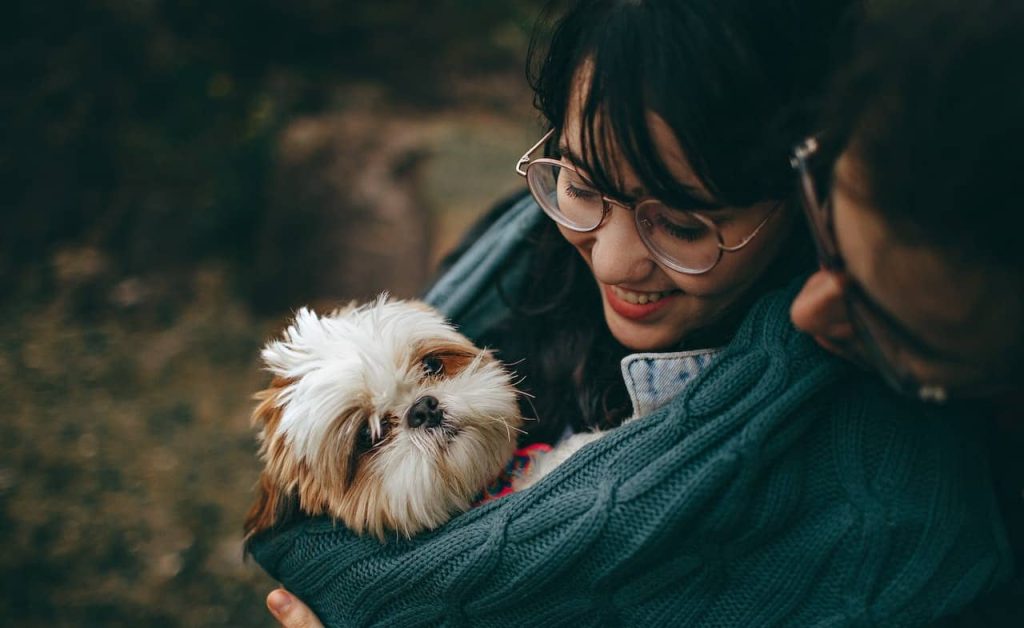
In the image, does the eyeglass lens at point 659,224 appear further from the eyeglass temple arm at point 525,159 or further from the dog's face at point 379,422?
the dog's face at point 379,422

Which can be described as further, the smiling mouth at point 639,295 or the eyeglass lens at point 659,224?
the smiling mouth at point 639,295

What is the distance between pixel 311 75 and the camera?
5.63 metres

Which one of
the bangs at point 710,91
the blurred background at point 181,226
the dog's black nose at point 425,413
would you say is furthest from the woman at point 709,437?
the blurred background at point 181,226

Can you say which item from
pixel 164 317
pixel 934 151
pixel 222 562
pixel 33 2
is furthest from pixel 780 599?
pixel 33 2

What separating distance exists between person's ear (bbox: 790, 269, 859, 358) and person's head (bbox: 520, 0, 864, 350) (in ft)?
0.70

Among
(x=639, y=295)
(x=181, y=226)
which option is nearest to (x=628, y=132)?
(x=639, y=295)

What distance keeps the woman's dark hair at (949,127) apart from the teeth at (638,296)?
61 centimetres

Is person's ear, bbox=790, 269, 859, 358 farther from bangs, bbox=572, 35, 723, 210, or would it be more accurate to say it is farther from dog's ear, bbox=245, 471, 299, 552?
dog's ear, bbox=245, 471, 299, 552

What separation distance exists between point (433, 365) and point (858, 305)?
0.98 m

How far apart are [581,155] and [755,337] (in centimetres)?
47

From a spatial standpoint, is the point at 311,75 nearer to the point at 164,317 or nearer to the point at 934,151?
the point at 164,317

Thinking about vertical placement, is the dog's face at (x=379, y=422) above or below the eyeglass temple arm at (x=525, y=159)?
below

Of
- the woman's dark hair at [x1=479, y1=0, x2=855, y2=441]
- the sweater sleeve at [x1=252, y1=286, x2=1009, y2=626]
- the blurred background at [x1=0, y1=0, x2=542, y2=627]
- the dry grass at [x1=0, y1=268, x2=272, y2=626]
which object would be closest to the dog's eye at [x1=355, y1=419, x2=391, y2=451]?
the sweater sleeve at [x1=252, y1=286, x2=1009, y2=626]

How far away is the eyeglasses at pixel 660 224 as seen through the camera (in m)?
1.42
